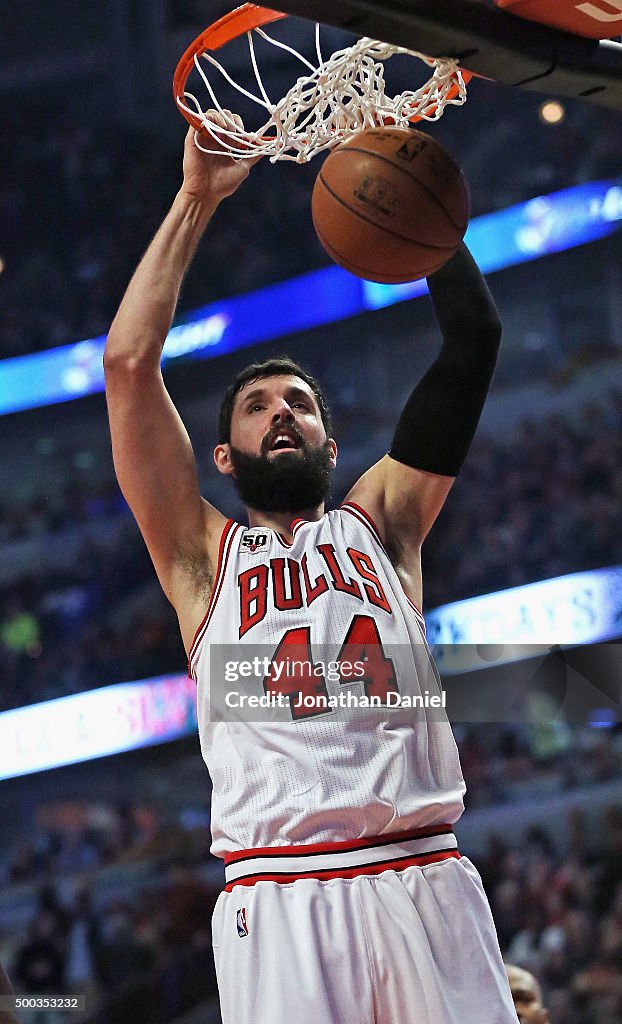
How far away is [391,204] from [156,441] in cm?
78

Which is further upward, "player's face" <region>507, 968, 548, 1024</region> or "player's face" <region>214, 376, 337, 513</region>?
"player's face" <region>214, 376, 337, 513</region>

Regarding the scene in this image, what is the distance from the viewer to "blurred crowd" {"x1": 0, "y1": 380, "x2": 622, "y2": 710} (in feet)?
37.0

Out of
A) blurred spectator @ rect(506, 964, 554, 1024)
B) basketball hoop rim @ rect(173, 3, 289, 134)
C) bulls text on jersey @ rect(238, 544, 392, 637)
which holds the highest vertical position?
basketball hoop rim @ rect(173, 3, 289, 134)

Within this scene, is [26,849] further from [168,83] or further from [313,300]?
[168,83]

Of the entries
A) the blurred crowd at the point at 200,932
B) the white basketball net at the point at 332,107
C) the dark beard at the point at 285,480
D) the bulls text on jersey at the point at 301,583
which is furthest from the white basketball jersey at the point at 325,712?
the blurred crowd at the point at 200,932

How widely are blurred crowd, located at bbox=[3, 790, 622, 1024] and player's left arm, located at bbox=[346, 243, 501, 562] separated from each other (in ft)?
20.2

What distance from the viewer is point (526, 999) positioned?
3.46 m

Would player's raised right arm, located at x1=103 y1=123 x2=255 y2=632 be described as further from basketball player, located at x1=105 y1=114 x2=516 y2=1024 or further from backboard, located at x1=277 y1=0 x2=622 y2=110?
backboard, located at x1=277 y1=0 x2=622 y2=110

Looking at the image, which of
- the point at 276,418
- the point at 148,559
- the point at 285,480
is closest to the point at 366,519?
the point at 285,480

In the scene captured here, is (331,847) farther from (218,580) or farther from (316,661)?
(218,580)

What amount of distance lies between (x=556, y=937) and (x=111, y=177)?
10773mm

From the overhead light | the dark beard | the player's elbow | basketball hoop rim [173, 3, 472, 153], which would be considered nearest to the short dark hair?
the dark beard

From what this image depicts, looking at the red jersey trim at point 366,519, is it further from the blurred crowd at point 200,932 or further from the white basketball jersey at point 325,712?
the blurred crowd at point 200,932

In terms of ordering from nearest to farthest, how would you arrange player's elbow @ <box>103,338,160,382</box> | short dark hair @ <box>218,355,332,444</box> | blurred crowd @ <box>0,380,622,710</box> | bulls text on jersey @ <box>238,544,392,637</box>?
bulls text on jersey @ <box>238,544,392,637</box>, player's elbow @ <box>103,338,160,382</box>, short dark hair @ <box>218,355,332,444</box>, blurred crowd @ <box>0,380,622,710</box>
